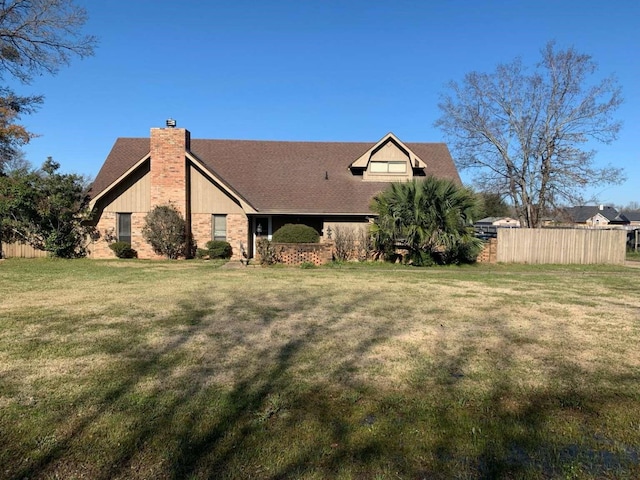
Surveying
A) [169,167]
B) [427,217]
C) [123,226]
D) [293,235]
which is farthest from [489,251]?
[123,226]

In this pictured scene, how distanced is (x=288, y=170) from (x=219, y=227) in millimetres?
5227

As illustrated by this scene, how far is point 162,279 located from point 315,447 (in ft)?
35.1

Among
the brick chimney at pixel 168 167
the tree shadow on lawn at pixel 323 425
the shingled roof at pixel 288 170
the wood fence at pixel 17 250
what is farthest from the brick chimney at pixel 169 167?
the tree shadow on lawn at pixel 323 425

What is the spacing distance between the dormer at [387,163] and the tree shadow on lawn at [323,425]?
1875 centimetres

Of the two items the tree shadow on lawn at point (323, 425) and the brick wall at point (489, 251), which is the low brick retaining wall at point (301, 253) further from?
the tree shadow on lawn at point (323, 425)

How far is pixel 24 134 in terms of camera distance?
78.3 feet

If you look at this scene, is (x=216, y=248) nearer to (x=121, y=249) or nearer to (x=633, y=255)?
(x=121, y=249)

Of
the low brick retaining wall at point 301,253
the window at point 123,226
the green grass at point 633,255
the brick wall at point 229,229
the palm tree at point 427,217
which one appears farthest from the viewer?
the green grass at point 633,255

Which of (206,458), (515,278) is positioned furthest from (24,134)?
(206,458)

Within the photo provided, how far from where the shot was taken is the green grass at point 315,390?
329cm

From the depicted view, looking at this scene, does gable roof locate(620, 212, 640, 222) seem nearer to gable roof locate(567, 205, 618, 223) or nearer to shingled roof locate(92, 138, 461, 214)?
gable roof locate(567, 205, 618, 223)

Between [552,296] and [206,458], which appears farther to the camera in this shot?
[552,296]

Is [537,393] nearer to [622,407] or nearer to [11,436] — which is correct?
[622,407]

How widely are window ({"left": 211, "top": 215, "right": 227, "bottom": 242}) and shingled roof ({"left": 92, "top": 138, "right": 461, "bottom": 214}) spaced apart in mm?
1530
